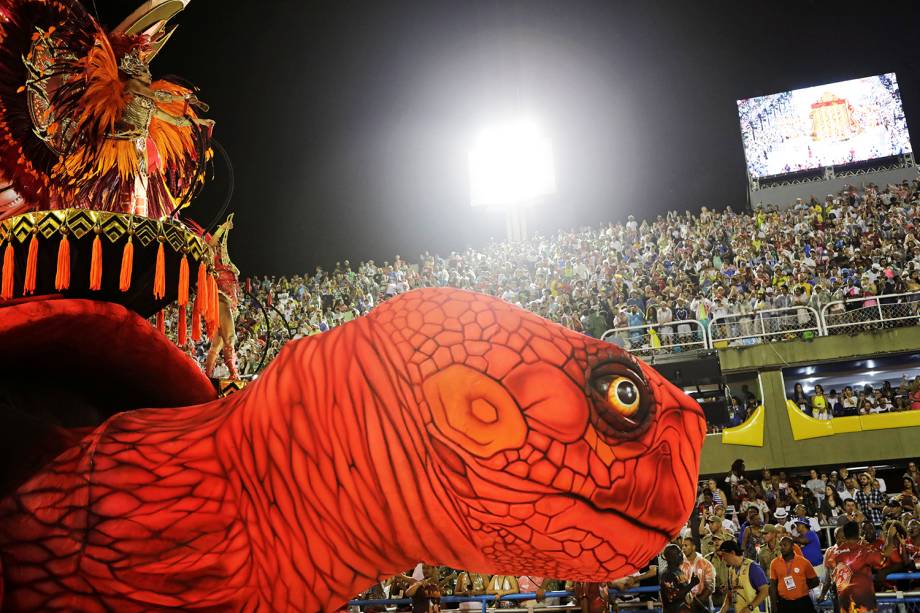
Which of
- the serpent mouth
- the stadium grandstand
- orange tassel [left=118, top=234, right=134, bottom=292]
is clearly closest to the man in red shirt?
the stadium grandstand

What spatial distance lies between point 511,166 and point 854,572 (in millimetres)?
20144

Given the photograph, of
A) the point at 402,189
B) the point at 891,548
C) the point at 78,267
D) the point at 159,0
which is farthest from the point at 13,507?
the point at 402,189

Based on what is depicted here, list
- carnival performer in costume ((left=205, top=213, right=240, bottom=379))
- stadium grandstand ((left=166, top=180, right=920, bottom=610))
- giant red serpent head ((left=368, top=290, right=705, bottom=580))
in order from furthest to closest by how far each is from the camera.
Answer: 1. stadium grandstand ((left=166, top=180, right=920, bottom=610))
2. carnival performer in costume ((left=205, top=213, right=240, bottom=379))
3. giant red serpent head ((left=368, top=290, right=705, bottom=580))

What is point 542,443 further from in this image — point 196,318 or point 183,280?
point 196,318

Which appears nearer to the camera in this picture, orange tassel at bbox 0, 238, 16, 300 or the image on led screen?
orange tassel at bbox 0, 238, 16, 300

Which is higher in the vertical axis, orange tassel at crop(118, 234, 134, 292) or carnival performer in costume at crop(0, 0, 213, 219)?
carnival performer in costume at crop(0, 0, 213, 219)

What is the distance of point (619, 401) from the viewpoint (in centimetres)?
152

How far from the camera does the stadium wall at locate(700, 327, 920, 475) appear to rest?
12.6 meters

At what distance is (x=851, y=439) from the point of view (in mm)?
12875

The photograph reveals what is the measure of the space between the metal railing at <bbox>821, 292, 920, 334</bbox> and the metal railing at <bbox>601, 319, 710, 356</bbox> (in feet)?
6.64

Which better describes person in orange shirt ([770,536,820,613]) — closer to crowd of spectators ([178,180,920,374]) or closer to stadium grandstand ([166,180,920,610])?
stadium grandstand ([166,180,920,610])

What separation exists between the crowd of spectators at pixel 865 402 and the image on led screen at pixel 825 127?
428 inches

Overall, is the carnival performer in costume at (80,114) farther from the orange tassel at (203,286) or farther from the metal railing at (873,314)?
the metal railing at (873,314)

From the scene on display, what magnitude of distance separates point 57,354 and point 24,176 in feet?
2.25
